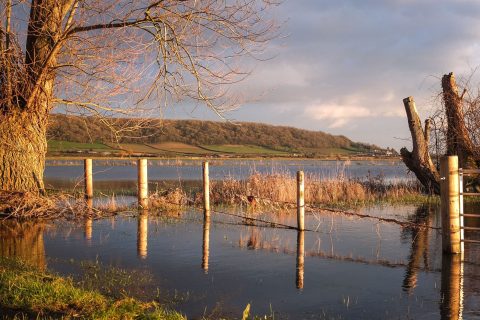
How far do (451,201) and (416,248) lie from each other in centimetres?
182

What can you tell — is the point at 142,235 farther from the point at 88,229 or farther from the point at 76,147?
the point at 76,147

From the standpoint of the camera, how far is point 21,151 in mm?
15766

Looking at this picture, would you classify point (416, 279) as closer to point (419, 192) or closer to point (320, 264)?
point (320, 264)

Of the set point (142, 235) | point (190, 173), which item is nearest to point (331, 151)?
point (190, 173)

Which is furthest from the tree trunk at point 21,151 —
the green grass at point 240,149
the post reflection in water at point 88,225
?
the green grass at point 240,149

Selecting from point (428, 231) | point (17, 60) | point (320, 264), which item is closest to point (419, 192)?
point (428, 231)

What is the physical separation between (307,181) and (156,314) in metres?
17.9

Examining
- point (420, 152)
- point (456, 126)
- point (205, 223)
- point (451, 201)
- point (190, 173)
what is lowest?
point (205, 223)

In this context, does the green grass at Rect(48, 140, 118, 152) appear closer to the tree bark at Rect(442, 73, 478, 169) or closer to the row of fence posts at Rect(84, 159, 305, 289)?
the tree bark at Rect(442, 73, 478, 169)

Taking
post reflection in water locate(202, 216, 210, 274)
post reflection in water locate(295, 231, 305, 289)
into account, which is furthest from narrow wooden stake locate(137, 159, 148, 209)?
post reflection in water locate(295, 231, 305, 289)

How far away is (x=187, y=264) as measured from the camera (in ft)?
33.4

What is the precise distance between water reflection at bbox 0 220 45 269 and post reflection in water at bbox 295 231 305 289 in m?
4.45

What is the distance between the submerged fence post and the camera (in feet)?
34.3

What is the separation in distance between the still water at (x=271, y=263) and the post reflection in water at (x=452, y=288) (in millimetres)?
16
